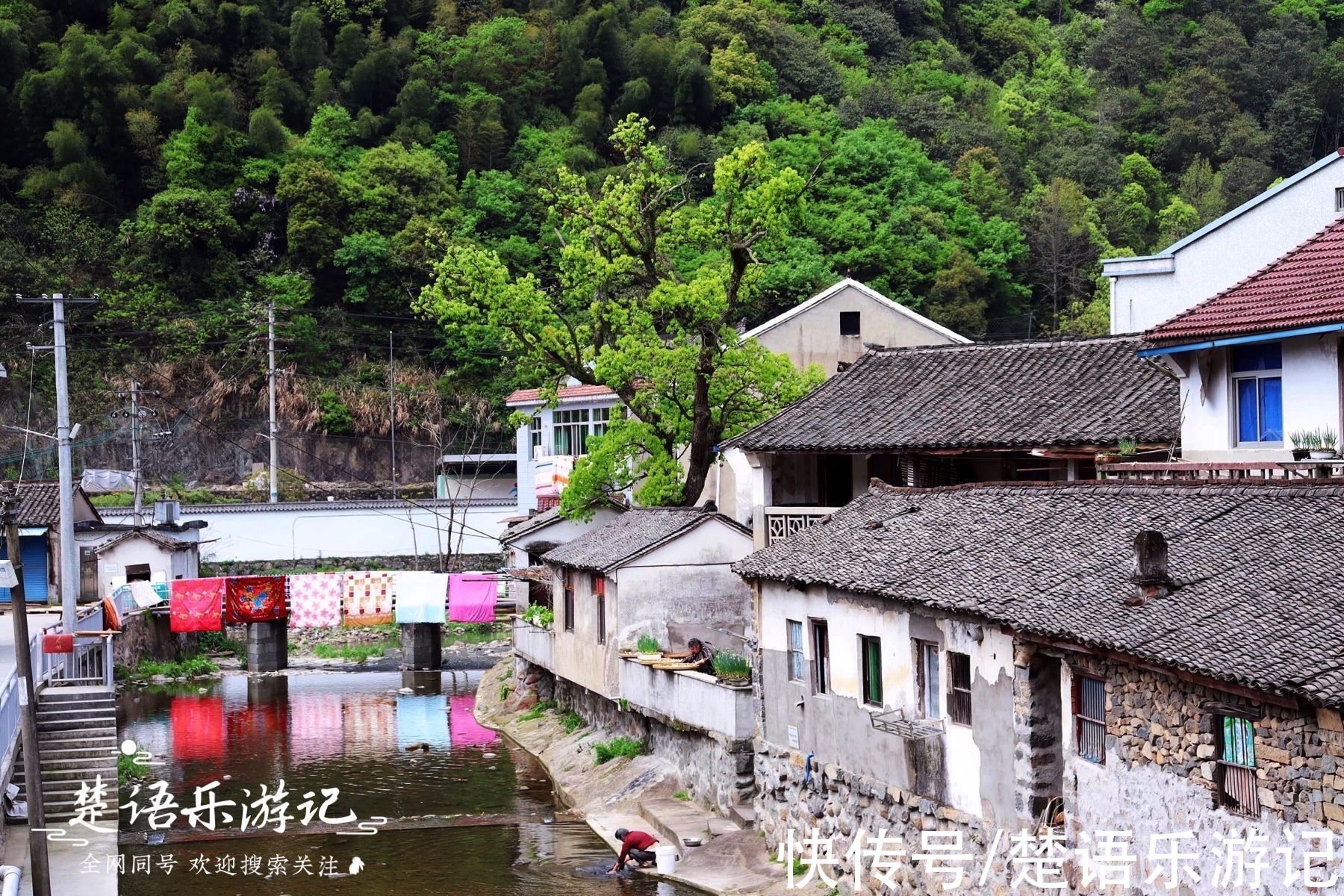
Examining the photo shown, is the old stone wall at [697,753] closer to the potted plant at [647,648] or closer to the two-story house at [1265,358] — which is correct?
the potted plant at [647,648]

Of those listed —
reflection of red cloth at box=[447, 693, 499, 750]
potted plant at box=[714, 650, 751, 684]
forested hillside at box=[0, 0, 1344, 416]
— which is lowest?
reflection of red cloth at box=[447, 693, 499, 750]

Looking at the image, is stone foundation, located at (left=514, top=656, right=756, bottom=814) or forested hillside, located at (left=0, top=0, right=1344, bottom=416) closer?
stone foundation, located at (left=514, top=656, right=756, bottom=814)

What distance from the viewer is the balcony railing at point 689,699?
25.4 meters

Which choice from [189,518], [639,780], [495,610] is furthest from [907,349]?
[189,518]

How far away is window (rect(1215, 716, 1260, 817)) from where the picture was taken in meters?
13.8

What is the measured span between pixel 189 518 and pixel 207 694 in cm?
1567

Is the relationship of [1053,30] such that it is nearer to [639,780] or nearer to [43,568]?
[43,568]

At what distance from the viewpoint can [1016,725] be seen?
1733cm

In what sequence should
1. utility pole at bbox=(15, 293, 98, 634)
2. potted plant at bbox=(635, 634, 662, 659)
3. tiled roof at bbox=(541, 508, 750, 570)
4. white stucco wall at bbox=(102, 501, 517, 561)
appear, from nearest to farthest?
potted plant at bbox=(635, 634, 662, 659)
utility pole at bbox=(15, 293, 98, 634)
tiled roof at bbox=(541, 508, 750, 570)
white stucco wall at bbox=(102, 501, 517, 561)

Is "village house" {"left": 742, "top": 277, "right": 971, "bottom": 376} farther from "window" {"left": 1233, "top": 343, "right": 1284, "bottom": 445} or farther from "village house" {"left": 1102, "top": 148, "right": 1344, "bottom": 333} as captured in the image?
"window" {"left": 1233, "top": 343, "right": 1284, "bottom": 445}

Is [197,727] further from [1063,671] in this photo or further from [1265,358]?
[1265,358]

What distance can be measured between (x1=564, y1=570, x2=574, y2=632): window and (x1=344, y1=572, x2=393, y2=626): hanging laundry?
17572 mm

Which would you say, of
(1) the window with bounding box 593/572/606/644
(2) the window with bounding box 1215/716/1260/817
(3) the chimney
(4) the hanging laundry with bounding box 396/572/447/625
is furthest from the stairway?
(4) the hanging laundry with bounding box 396/572/447/625

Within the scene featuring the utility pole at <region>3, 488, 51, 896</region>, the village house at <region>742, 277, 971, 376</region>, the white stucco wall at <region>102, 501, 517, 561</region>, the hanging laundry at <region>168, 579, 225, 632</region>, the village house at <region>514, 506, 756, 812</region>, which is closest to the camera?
the utility pole at <region>3, 488, 51, 896</region>
